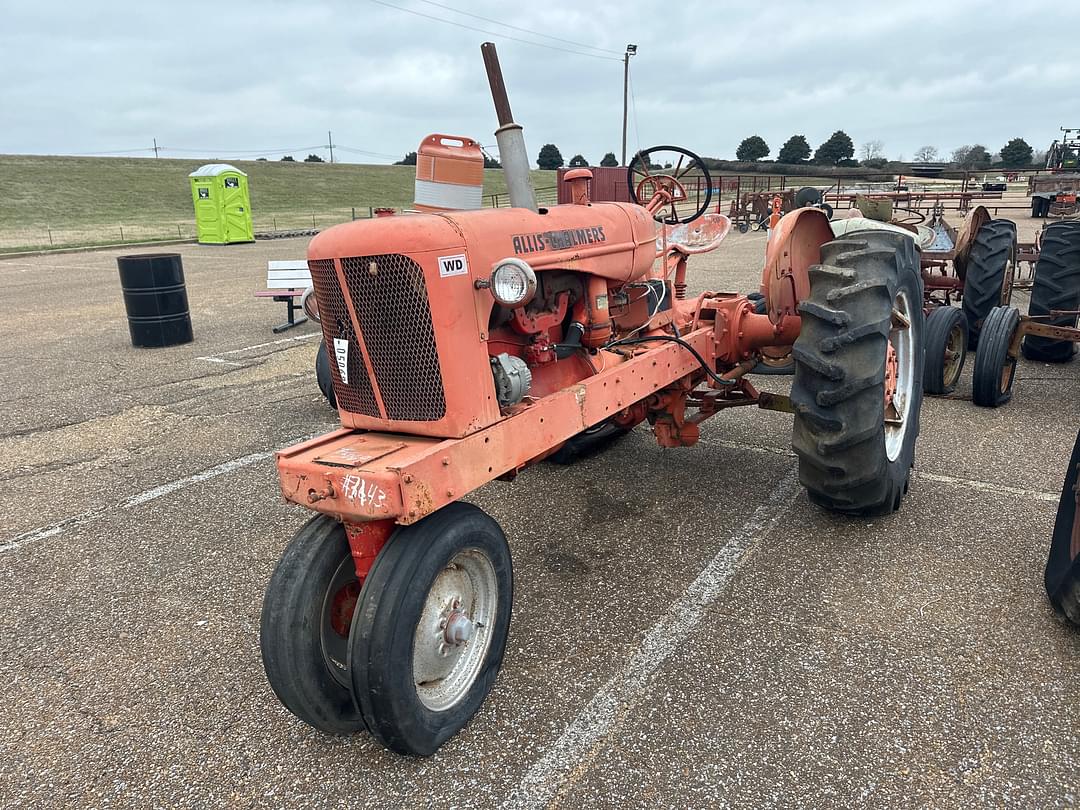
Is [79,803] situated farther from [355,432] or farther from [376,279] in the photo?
[376,279]

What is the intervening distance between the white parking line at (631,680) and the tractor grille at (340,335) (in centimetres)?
120

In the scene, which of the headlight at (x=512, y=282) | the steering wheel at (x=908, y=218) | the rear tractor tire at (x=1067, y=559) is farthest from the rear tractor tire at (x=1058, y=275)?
the headlight at (x=512, y=282)

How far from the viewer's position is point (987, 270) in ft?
21.6

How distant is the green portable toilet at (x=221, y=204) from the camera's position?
20.5 m

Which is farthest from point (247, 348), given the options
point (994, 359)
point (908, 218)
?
point (908, 218)

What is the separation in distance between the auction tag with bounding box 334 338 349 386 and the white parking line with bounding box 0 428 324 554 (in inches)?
87.9

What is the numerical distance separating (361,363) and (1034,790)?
2332 millimetres

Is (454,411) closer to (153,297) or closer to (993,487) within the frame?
(993,487)

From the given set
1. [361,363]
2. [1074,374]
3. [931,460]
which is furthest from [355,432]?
[1074,374]

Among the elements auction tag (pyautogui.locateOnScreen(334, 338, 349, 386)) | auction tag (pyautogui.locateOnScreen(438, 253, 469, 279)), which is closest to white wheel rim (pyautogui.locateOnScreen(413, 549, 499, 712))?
auction tag (pyautogui.locateOnScreen(334, 338, 349, 386))

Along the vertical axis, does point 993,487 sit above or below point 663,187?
below

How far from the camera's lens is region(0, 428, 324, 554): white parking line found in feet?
12.2

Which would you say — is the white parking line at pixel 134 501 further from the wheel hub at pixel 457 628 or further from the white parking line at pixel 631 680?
the white parking line at pixel 631 680

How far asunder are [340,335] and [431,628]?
1000 millimetres
